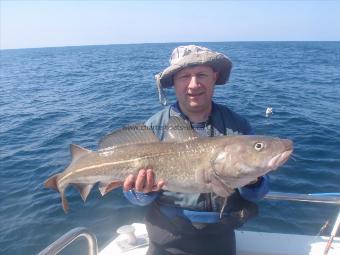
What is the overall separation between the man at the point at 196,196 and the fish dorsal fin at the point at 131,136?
0.31 meters

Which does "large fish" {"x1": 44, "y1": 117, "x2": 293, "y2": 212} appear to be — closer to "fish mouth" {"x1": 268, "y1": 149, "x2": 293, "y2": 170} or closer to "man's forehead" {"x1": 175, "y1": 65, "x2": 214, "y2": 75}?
"fish mouth" {"x1": 268, "y1": 149, "x2": 293, "y2": 170}

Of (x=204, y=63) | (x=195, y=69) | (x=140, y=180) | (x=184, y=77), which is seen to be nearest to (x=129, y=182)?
(x=140, y=180)

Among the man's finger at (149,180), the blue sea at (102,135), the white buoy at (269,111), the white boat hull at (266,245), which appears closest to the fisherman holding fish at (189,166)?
the man's finger at (149,180)

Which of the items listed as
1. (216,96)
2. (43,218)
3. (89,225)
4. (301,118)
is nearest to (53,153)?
(43,218)

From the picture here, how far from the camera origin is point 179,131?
4.06m

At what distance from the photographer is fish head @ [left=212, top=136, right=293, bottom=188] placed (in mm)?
3564

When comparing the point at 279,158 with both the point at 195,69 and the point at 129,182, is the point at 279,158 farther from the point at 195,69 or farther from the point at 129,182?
the point at 129,182

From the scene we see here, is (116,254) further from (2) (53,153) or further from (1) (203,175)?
(2) (53,153)

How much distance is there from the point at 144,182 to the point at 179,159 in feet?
1.50

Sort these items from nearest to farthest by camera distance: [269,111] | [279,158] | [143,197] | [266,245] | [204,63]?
[279,158]
[143,197]
[204,63]
[266,245]
[269,111]

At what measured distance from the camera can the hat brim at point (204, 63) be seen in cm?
423

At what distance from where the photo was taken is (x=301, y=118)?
56.1 ft

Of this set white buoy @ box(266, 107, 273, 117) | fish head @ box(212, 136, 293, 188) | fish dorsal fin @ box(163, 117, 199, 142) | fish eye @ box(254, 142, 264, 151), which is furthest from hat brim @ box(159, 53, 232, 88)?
white buoy @ box(266, 107, 273, 117)

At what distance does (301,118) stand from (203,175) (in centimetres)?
1463
